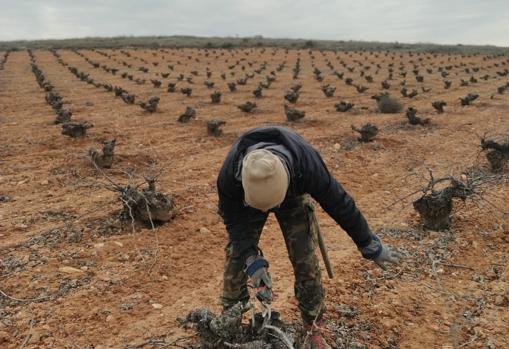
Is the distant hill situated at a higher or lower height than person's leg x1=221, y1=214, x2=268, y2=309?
lower

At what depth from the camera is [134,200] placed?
471 centimetres

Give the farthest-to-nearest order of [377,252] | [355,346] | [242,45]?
[242,45] → [355,346] → [377,252]

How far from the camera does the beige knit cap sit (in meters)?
2.07

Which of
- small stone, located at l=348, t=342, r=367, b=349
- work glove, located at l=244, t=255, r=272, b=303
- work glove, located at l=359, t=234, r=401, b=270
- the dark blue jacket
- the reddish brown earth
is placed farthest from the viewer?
the reddish brown earth

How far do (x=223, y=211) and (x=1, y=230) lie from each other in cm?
334

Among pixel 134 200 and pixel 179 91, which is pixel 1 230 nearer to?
pixel 134 200

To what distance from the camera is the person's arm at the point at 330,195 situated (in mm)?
2381

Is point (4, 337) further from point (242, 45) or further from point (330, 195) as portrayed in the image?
point (242, 45)

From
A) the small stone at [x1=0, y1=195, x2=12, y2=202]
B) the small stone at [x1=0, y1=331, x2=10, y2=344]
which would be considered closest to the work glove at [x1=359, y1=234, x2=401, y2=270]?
the small stone at [x1=0, y1=331, x2=10, y2=344]

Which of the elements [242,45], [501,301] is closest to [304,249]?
[501,301]

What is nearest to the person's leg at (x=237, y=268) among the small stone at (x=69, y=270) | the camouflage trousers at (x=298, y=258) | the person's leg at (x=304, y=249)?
the camouflage trousers at (x=298, y=258)

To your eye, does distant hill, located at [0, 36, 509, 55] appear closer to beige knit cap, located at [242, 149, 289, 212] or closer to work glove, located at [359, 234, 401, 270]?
work glove, located at [359, 234, 401, 270]

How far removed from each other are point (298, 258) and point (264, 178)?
0.93 metres

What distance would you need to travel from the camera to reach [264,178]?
2072 mm
